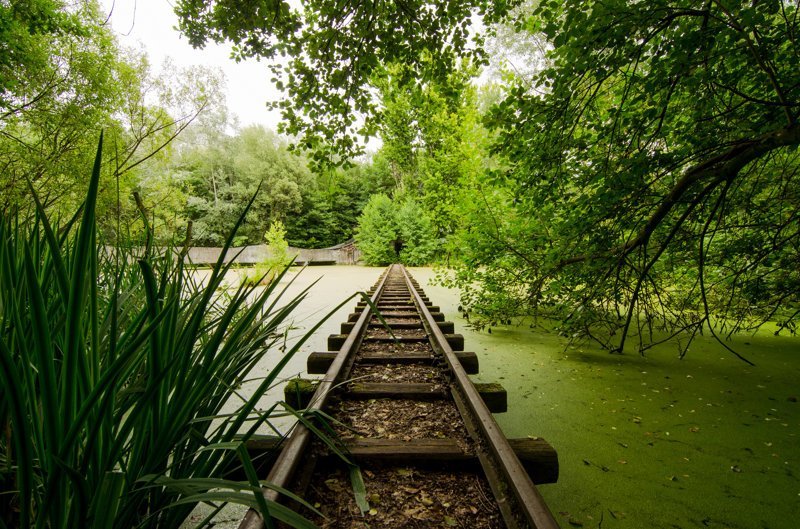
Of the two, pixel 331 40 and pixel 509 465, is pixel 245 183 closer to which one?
pixel 331 40

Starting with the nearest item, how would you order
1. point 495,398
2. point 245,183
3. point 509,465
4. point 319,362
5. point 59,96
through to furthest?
point 509,465, point 495,398, point 319,362, point 59,96, point 245,183

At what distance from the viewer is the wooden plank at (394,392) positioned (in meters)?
1.83

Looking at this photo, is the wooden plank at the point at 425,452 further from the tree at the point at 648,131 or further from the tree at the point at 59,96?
the tree at the point at 59,96

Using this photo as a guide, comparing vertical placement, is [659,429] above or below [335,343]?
below

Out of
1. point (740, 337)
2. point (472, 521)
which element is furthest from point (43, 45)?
point (740, 337)

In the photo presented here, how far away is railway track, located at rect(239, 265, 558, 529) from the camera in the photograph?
1.00m

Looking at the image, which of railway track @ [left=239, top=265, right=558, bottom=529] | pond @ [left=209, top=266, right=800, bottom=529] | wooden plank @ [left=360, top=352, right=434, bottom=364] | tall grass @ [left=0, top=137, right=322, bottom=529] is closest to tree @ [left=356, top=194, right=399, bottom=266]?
pond @ [left=209, top=266, right=800, bottom=529]

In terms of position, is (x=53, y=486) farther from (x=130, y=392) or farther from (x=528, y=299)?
(x=528, y=299)

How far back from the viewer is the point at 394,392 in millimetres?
1834

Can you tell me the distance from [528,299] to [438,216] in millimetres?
10542

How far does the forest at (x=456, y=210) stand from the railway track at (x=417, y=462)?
1.00 ft

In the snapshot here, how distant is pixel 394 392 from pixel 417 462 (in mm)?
581

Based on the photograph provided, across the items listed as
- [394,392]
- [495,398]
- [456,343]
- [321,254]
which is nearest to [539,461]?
[495,398]

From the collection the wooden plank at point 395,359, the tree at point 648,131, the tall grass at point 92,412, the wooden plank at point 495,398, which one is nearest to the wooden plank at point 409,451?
the wooden plank at point 495,398
